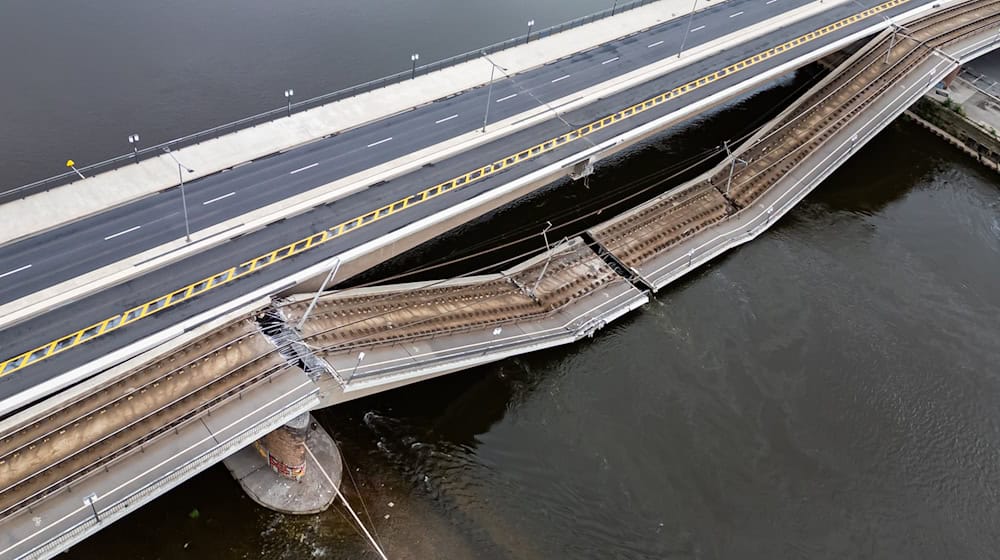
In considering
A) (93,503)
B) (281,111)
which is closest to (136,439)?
(93,503)

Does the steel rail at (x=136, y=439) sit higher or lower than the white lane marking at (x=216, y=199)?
lower

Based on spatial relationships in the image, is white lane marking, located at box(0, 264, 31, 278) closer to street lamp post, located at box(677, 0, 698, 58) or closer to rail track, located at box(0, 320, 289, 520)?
rail track, located at box(0, 320, 289, 520)

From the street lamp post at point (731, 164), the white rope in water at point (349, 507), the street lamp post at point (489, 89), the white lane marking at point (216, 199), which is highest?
the street lamp post at point (489, 89)

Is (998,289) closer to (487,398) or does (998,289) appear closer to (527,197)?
(527,197)

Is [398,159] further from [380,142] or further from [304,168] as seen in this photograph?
[304,168]

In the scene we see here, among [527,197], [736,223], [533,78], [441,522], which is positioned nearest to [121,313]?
[441,522]

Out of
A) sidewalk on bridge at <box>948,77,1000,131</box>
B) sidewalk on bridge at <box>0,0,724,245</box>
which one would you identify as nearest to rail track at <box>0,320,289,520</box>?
sidewalk on bridge at <box>0,0,724,245</box>

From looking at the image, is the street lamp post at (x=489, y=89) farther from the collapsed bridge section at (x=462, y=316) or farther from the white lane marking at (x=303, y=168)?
the white lane marking at (x=303, y=168)

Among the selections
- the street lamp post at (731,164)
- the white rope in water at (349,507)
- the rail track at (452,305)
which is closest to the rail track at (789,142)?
the street lamp post at (731,164)
